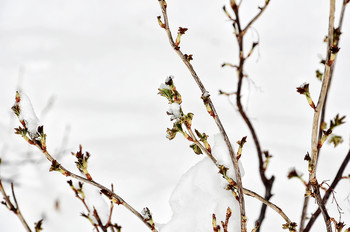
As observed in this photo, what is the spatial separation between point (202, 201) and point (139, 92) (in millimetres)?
1912

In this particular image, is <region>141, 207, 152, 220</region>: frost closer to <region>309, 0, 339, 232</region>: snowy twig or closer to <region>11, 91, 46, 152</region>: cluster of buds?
<region>11, 91, 46, 152</region>: cluster of buds

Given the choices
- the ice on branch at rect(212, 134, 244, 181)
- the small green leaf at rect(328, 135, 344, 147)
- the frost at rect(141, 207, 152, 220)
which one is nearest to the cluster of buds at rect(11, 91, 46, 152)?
the frost at rect(141, 207, 152, 220)

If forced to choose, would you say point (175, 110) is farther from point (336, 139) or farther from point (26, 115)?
point (336, 139)

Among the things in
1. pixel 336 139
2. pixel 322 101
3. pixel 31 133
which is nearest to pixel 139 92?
pixel 336 139

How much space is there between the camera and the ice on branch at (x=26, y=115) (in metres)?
0.85

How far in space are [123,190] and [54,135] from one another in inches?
31.5

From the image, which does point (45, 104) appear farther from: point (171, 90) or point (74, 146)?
point (171, 90)

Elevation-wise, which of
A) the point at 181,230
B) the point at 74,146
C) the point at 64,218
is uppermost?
the point at 74,146

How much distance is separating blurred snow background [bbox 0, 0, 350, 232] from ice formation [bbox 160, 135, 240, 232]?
1210mm

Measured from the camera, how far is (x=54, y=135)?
2727 millimetres

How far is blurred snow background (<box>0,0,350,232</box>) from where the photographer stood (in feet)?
7.68

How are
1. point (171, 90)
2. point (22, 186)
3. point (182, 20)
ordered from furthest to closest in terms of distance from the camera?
point (182, 20) < point (22, 186) < point (171, 90)

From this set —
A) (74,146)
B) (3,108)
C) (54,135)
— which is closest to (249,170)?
(74,146)

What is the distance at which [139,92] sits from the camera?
2.79 meters
